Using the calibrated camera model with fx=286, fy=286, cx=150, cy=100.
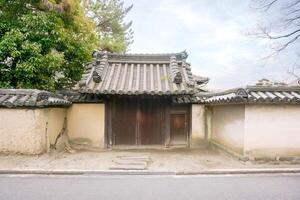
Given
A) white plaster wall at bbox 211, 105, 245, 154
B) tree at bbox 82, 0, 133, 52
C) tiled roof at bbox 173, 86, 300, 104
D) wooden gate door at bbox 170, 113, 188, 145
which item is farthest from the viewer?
tree at bbox 82, 0, 133, 52

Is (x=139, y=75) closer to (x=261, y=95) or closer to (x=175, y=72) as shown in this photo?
(x=175, y=72)

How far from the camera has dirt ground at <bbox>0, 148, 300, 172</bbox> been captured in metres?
9.73

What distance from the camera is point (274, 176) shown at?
8859 millimetres

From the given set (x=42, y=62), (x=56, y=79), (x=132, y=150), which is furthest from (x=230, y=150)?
(x=56, y=79)

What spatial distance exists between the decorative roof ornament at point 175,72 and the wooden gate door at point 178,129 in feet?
6.06

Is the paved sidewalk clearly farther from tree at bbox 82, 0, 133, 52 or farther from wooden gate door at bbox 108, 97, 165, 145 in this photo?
tree at bbox 82, 0, 133, 52

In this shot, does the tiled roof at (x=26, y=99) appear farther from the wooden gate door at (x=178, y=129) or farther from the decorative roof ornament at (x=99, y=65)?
the wooden gate door at (x=178, y=129)

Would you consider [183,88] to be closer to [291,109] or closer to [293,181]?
[291,109]

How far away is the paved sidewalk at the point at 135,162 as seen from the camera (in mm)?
9570

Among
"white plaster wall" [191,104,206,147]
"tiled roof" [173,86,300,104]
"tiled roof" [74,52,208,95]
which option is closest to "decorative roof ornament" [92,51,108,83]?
"tiled roof" [74,52,208,95]

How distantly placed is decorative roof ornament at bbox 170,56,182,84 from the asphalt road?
5578 mm

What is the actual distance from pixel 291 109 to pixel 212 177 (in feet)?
14.1

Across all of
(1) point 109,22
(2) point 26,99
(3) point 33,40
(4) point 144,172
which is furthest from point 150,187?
(1) point 109,22

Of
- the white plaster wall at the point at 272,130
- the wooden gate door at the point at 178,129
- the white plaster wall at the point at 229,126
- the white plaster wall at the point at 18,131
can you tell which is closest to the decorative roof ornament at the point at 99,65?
the white plaster wall at the point at 18,131
